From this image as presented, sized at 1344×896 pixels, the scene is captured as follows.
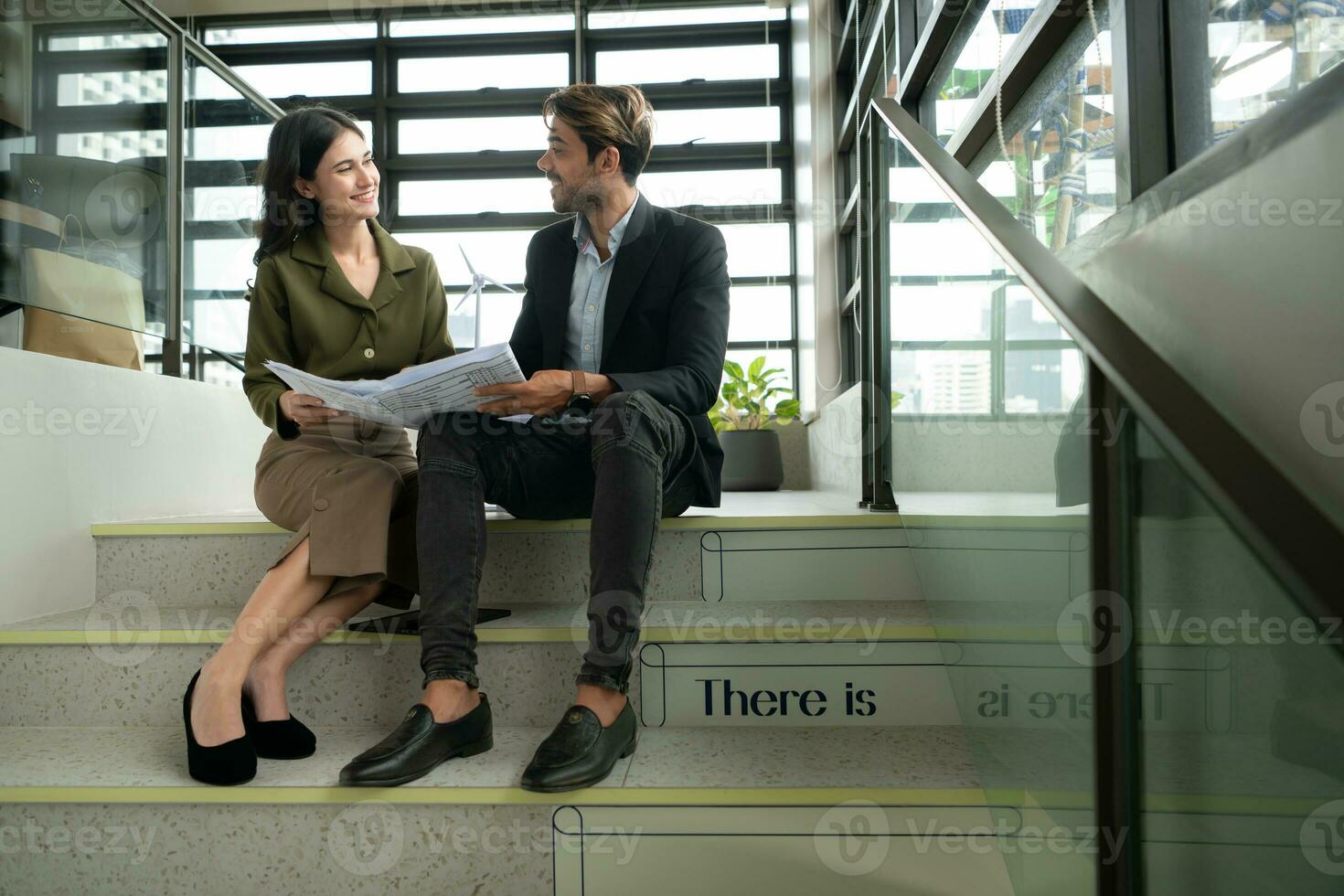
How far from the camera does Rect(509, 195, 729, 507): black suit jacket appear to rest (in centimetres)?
153

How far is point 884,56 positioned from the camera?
2.89 m

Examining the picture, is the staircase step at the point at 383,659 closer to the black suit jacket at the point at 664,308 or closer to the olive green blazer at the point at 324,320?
the black suit jacket at the point at 664,308

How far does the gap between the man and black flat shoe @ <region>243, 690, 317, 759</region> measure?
0.17m

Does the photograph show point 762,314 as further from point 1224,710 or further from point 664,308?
point 1224,710

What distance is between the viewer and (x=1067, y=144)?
148cm

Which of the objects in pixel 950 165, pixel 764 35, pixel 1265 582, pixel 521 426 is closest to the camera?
pixel 1265 582

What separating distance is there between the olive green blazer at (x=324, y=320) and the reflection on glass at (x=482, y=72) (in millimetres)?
4099

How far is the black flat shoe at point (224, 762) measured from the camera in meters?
1.13

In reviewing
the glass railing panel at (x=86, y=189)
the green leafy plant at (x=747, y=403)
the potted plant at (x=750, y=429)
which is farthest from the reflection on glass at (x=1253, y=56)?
the green leafy plant at (x=747, y=403)

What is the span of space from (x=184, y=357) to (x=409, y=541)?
1294mm

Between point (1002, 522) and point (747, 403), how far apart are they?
2882mm

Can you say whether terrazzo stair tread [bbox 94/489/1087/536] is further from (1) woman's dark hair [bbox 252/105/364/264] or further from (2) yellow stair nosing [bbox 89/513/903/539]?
(1) woman's dark hair [bbox 252/105/364/264]

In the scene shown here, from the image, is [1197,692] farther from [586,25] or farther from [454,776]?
[586,25]

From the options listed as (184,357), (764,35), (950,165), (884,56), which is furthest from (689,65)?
(950,165)
